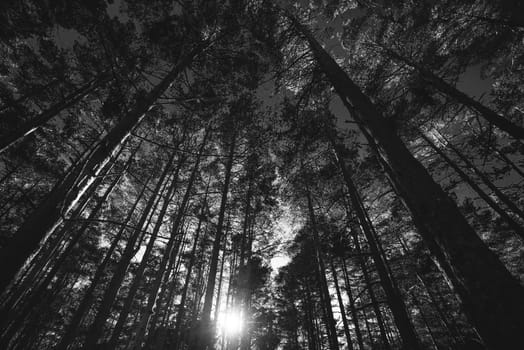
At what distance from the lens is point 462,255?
5.27 ft

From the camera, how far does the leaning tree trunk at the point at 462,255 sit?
4.44 ft

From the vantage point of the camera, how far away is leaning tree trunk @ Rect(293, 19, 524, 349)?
4.44 ft

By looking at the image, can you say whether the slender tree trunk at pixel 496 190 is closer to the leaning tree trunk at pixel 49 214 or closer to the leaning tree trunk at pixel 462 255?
the leaning tree trunk at pixel 462 255

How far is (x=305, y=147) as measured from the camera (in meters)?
6.59

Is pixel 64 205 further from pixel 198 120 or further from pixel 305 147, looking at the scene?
pixel 198 120

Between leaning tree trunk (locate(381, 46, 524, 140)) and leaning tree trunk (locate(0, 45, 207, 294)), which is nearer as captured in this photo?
leaning tree trunk (locate(0, 45, 207, 294))

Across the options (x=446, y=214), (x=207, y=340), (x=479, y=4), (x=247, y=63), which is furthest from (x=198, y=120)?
(x=479, y=4)

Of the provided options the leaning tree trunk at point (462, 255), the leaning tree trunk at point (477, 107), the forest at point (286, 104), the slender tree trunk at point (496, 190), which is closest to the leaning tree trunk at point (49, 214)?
the forest at point (286, 104)

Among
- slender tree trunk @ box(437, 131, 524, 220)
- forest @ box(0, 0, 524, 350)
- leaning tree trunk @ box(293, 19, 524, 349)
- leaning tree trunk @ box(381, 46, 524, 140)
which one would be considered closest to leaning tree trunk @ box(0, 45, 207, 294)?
forest @ box(0, 0, 524, 350)

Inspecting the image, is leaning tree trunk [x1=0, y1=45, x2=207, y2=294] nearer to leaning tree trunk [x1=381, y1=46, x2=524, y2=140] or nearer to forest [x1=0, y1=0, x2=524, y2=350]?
forest [x1=0, y1=0, x2=524, y2=350]

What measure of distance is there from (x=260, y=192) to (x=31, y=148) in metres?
11.5

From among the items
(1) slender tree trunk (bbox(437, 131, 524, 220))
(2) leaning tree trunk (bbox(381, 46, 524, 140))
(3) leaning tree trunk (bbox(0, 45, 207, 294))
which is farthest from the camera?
(1) slender tree trunk (bbox(437, 131, 524, 220))

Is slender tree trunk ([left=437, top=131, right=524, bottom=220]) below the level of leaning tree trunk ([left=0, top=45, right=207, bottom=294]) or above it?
above

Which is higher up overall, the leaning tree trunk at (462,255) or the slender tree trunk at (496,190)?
the slender tree trunk at (496,190)
